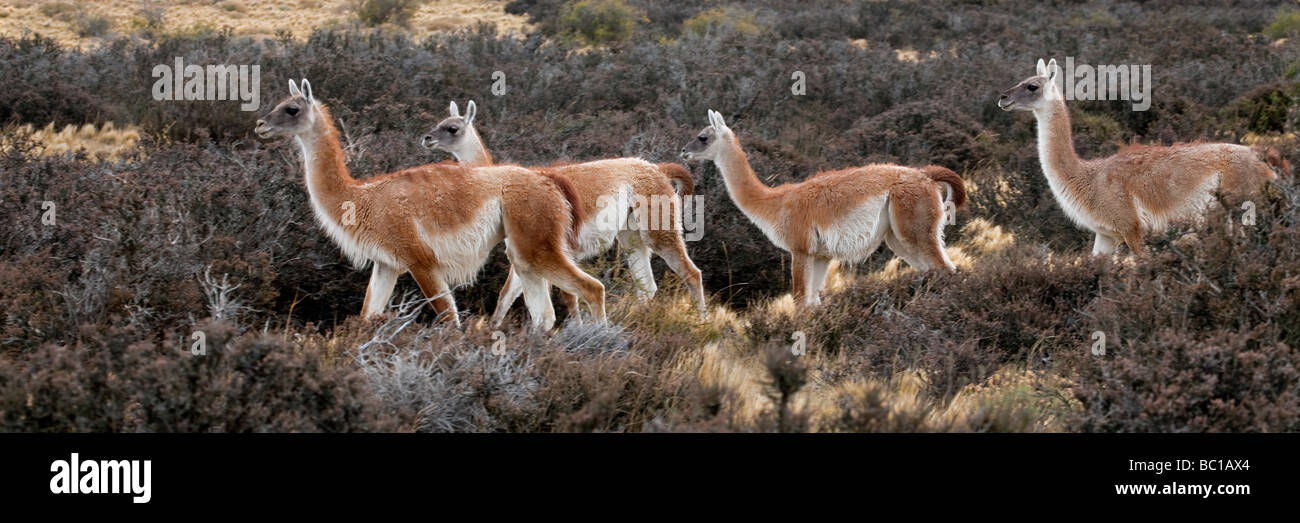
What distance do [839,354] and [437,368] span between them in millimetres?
2347

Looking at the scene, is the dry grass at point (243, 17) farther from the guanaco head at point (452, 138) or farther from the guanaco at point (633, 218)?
the guanaco at point (633, 218)

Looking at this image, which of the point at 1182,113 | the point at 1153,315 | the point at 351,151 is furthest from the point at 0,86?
the point at 1182,113

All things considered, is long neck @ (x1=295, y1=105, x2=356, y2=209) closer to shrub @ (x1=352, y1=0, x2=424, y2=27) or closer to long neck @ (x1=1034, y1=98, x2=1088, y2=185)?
long neck @ (x1=1034, y1=98, x2=1088, y2=185)

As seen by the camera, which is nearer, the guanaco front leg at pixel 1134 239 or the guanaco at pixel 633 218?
the guanaco at pixel 633 218

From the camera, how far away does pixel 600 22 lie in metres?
26.3

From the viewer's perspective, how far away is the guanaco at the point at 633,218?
7344 millimetres

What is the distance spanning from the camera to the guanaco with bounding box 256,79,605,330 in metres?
6.33

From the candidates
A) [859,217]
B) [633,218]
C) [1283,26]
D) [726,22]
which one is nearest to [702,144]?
[633,218]

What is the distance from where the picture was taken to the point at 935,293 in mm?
6789

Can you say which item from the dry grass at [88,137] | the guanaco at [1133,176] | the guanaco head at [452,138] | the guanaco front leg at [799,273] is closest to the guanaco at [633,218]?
the guanaco front leg at [799,273]

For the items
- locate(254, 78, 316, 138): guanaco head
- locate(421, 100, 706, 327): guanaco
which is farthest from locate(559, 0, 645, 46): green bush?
locate(254, 78, 316, 138): guanaco head

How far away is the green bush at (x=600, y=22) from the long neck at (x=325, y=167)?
18.2m

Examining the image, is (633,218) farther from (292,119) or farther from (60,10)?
(60,10)

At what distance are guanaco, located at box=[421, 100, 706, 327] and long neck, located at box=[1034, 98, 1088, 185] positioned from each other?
2771mm
